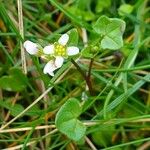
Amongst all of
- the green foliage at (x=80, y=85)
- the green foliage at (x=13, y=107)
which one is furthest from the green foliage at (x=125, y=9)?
the green foliage at (x=13, y=107)

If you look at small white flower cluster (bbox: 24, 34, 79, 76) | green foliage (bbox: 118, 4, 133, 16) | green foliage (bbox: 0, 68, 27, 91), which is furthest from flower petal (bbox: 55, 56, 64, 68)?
green foliage (bbox: 118, 4, 133, 16)

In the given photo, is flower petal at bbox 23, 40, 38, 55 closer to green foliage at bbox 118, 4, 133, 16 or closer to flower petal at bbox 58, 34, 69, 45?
flower petal at bbox 58, 34, 69, 45

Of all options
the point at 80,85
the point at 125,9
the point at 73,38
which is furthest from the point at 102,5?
the point at 73,38

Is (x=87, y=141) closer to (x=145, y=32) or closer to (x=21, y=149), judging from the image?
(x=21, y=149)

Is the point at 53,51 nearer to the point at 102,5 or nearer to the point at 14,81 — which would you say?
the point at 14,81

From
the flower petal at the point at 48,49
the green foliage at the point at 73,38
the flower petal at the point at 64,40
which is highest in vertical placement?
the flower petal at the point at 48,49

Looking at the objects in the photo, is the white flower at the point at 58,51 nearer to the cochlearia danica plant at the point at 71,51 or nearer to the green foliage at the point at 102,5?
the cochlearia danica plant at the point at 71,51
